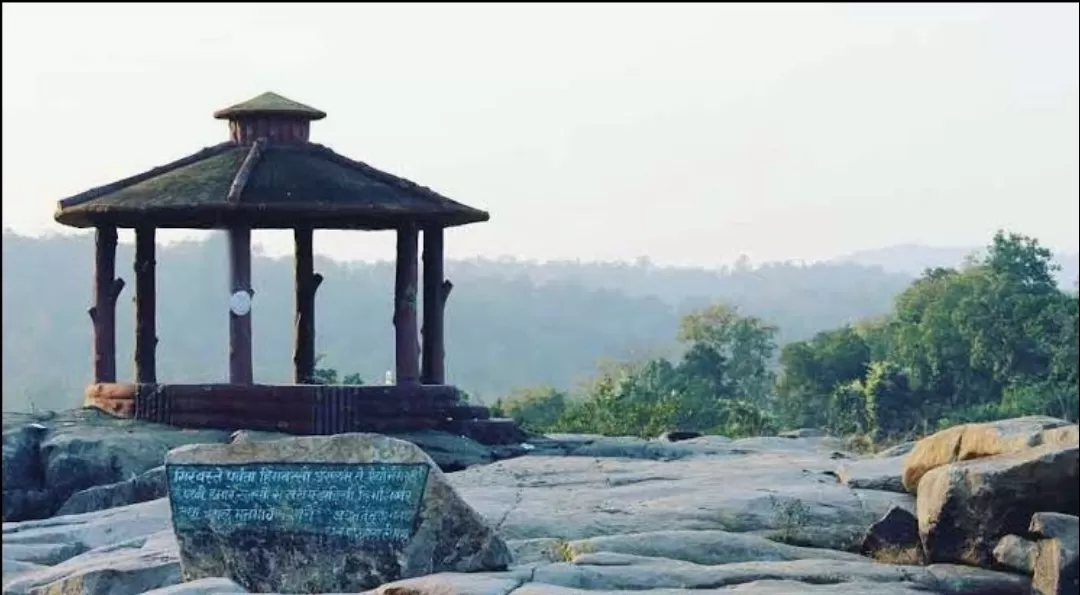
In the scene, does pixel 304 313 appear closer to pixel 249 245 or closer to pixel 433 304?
pixel 433 304

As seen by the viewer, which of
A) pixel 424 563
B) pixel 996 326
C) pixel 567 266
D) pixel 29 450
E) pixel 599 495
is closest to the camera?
pixel 424 563


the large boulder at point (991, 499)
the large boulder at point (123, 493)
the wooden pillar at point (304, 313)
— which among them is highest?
the wooden pillar at point (304, 313)

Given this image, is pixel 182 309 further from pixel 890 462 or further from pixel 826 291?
pixel 890 462

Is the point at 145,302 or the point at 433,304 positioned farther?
the point at 433,304

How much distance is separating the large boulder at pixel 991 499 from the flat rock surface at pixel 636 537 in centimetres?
25

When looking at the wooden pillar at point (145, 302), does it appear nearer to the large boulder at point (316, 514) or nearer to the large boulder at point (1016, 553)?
the large boulder at point (316, 514)

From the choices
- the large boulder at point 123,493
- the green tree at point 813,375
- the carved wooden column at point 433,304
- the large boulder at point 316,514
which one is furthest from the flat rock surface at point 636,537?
the green tree at point 813,375

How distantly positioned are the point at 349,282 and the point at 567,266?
67.9 metres

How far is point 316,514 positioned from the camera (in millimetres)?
13086

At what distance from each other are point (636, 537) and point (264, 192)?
7.12 m

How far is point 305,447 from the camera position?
13109 millimetres

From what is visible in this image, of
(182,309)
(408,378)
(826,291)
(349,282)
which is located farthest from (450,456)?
(826,291)

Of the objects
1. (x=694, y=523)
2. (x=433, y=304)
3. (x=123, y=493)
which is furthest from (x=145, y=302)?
(x=694, y=523)

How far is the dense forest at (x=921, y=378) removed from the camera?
25.0m
